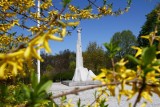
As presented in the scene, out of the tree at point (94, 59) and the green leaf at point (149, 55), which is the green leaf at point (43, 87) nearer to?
the green leaf at point (149, 55)

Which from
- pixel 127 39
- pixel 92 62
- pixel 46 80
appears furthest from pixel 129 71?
pixel 127 39

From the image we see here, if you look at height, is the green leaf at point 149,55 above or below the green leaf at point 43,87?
above

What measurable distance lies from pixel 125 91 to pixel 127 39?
228ft

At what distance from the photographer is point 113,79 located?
1.04 meters

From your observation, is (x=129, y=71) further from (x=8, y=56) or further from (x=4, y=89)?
(x=4, y=89)

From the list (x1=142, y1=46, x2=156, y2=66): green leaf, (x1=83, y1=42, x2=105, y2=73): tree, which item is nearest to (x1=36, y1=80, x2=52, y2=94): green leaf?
(x1=142, y1=46, x2=156, y2=66): green leaf

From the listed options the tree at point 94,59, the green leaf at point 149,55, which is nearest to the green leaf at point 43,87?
the green leaf at point 149,55

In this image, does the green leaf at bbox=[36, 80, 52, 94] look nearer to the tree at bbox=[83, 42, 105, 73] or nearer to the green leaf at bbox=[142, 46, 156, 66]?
the green leaf at bbox=[142, 46, 156, 66]

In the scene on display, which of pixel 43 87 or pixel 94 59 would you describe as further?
pixel 94 59

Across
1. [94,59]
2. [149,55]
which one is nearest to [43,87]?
[149,55]

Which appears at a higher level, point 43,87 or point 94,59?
point 94,59

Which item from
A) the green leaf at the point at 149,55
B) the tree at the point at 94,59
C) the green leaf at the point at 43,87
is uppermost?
the tree at the point at 94,59

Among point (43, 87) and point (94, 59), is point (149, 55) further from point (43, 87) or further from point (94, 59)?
point (94, 59)

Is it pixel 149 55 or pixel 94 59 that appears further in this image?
pixel 94 59
